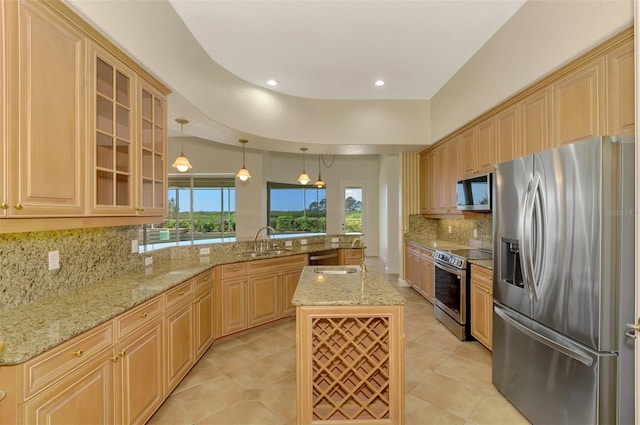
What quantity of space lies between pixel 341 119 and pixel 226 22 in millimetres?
2156

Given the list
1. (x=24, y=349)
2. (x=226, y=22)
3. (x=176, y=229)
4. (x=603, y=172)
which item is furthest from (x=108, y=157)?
(x=176, y=229)

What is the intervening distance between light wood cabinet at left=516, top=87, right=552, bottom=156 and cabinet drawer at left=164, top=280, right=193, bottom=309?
10.7 feet

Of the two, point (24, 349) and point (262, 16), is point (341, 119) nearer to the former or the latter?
point (262, 16)

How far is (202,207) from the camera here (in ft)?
21.0

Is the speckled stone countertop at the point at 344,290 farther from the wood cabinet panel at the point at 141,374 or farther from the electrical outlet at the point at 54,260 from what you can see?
the electrical outlet at the point at 54,260

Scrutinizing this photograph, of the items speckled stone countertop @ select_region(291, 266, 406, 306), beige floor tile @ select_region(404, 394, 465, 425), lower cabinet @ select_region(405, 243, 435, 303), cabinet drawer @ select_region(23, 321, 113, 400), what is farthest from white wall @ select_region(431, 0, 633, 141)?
cabinet drawer @ select_region(23, 321, 113, 400)

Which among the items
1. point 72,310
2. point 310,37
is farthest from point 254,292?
point 310,37

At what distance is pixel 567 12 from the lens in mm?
2092

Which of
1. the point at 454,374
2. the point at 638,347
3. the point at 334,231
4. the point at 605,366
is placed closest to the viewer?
the point at 638,347

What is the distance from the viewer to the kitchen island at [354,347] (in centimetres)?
179

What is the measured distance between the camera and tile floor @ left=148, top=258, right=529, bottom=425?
205 centimetres

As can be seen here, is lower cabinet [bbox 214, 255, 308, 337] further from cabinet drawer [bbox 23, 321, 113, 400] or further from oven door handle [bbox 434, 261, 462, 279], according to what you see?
oven door handle [bbox 434, 261, 462, 279]

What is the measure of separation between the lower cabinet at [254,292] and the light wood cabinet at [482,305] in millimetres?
2036

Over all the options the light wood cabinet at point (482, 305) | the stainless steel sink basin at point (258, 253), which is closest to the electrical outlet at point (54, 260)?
the stainless steel sink basin at point (258, 253)
